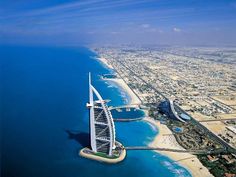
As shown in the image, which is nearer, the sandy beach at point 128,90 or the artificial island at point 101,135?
the artificial island at point 101,135

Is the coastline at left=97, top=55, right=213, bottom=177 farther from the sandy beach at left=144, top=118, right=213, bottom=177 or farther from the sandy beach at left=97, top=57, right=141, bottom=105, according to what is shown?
the sandy beach at left=97, top=57, right=141, bottom=105

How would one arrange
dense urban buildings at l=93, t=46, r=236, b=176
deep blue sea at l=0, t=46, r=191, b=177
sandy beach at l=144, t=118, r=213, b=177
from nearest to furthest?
deep blue sea at l=0, t=46, r=191, b=177 < sandy beach at l=144, t=118, r=213, b=177 < dense urban buildings at l=93, t=46, r=236, b=176

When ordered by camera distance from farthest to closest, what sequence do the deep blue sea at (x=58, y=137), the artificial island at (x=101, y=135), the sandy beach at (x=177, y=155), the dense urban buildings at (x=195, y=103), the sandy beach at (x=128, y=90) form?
the sandy beach at (x=128, y=90) → the dense urban buildings at (x=195, y=103) → the artificial island at (x=101, y=135) → the sandy beach at (x=177, y=155) → the deep blue sea at (x=58, y=137)

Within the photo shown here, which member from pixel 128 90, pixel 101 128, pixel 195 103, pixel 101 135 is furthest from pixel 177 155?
pixel 128 90

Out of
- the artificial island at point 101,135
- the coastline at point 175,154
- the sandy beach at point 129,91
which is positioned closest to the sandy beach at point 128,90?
the sandy beach at point 129,91

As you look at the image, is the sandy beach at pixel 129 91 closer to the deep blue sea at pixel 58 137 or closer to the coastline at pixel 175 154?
the deep blue sea at pixel 58 137

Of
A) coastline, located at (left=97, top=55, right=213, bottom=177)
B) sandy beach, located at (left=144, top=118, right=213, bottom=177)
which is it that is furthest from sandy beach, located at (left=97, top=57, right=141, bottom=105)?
sandy beach, located at (left=144, top=118, right=213, bottom=177)

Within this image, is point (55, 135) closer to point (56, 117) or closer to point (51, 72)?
point (56, 117)
